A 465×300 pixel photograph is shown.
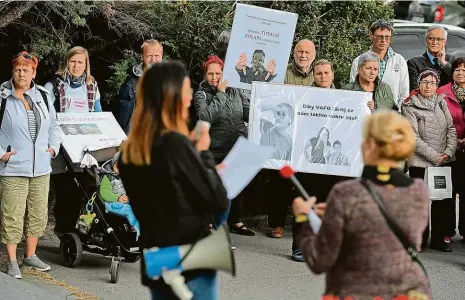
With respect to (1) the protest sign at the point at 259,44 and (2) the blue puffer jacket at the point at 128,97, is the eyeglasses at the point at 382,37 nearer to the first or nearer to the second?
(1) the protest sign at the point at 259,44

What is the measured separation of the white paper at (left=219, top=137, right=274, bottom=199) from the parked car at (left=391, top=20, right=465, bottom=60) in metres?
9.79

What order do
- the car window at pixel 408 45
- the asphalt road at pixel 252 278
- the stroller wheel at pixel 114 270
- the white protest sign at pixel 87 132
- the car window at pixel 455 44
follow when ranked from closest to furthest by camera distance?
the asphalt road at pixel 252 278
the stroller wheel at pixel 114 270
the white protest sign at pixel 87 132
the car window at pixel 408 45
the car window at pixel 455 44

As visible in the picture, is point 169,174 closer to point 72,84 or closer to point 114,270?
point 114,270

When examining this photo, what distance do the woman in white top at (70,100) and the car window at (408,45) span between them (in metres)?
6.47

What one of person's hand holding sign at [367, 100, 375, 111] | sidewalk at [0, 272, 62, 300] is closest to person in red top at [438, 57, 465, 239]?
person's hand holding sign at [367, 100, 375, 111]

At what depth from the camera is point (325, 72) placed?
29.3 feet

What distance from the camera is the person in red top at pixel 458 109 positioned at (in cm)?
943

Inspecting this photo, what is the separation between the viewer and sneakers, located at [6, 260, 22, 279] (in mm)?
7840

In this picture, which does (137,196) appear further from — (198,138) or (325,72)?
(325,72)

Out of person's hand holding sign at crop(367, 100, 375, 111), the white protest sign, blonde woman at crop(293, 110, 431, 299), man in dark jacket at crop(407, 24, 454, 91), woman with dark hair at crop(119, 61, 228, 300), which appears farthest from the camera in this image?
man in dark jacket at crop(407, 24, 454, 91)

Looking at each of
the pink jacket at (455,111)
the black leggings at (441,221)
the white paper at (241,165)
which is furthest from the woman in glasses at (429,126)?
the white paper at (241,165)

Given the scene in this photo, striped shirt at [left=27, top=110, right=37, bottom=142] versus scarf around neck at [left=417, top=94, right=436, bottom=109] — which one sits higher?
scarf around neck at [left=417, top=94, right=436, bottom=109]

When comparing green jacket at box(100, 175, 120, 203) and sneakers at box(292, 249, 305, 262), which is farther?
sneakers at box(292, 249, 305, 262)

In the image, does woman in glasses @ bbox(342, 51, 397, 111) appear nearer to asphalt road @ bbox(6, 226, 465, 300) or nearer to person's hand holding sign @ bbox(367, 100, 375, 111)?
person's hand holding sign @ bbox(367, 100, 375, 111)
